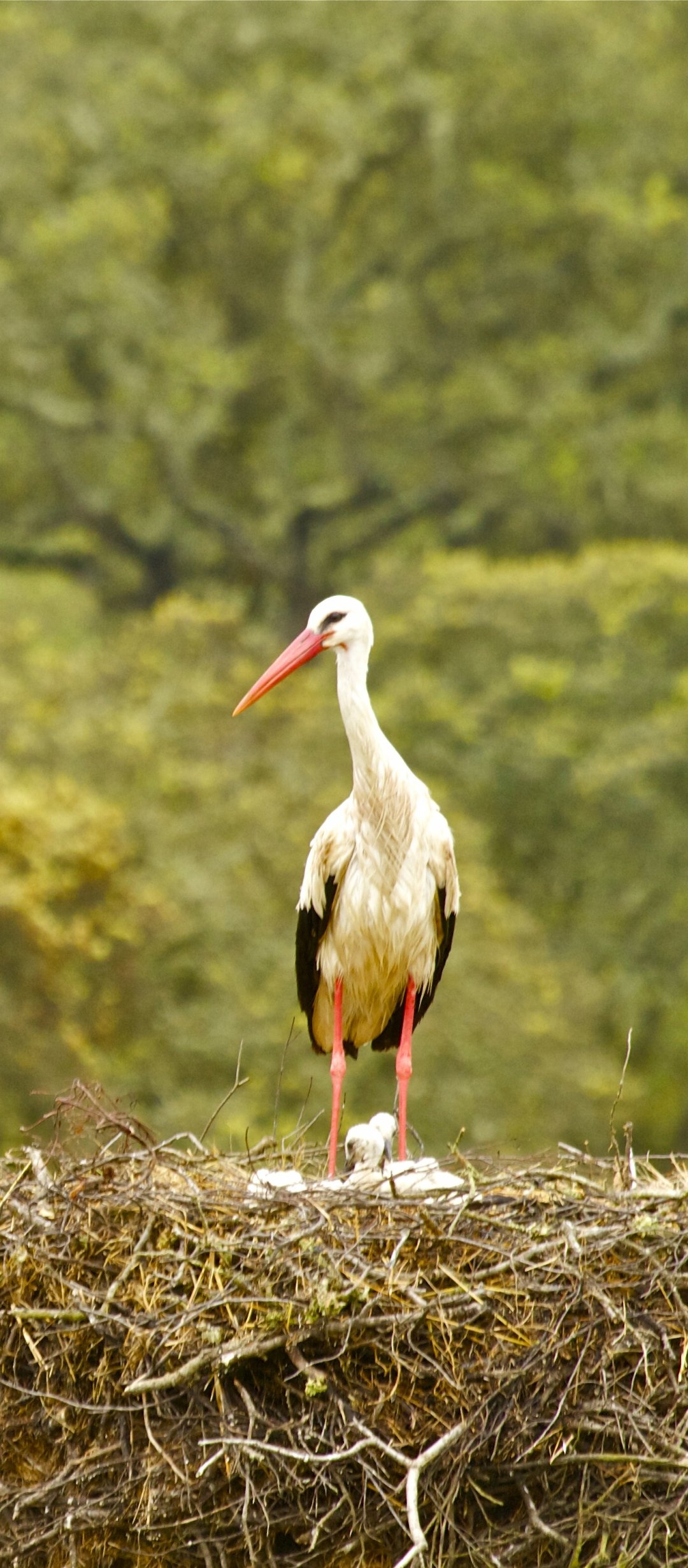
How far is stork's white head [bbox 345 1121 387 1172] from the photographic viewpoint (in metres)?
6.88

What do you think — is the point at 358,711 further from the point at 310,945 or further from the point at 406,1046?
the point at 406,1046

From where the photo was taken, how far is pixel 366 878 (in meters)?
7.14

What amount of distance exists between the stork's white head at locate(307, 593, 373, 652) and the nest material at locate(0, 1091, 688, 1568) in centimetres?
193

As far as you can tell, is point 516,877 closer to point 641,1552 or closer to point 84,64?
point 84,64

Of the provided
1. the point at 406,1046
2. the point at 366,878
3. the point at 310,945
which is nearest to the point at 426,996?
the point at 406,1046

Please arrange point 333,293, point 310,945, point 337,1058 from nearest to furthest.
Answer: point 310,945 → point 337,1058 → point 333,293

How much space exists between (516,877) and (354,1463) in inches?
634

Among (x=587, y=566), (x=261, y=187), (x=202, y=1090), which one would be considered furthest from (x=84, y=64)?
(x=202, y=1090)

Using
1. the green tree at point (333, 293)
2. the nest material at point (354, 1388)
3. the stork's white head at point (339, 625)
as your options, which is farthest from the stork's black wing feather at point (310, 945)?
the green tree at point (333, 293)

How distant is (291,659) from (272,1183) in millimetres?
1679

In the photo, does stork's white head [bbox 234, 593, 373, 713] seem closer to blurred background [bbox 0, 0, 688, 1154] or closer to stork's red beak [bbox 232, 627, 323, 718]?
stork's red beak [bbox 232, 627, 323, 718]

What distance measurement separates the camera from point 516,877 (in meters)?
21.4

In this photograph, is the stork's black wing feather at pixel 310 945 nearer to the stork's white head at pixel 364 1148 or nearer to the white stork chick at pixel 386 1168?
the white stork chick at pixel 386 1168

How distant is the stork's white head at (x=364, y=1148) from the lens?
22.6 feet
